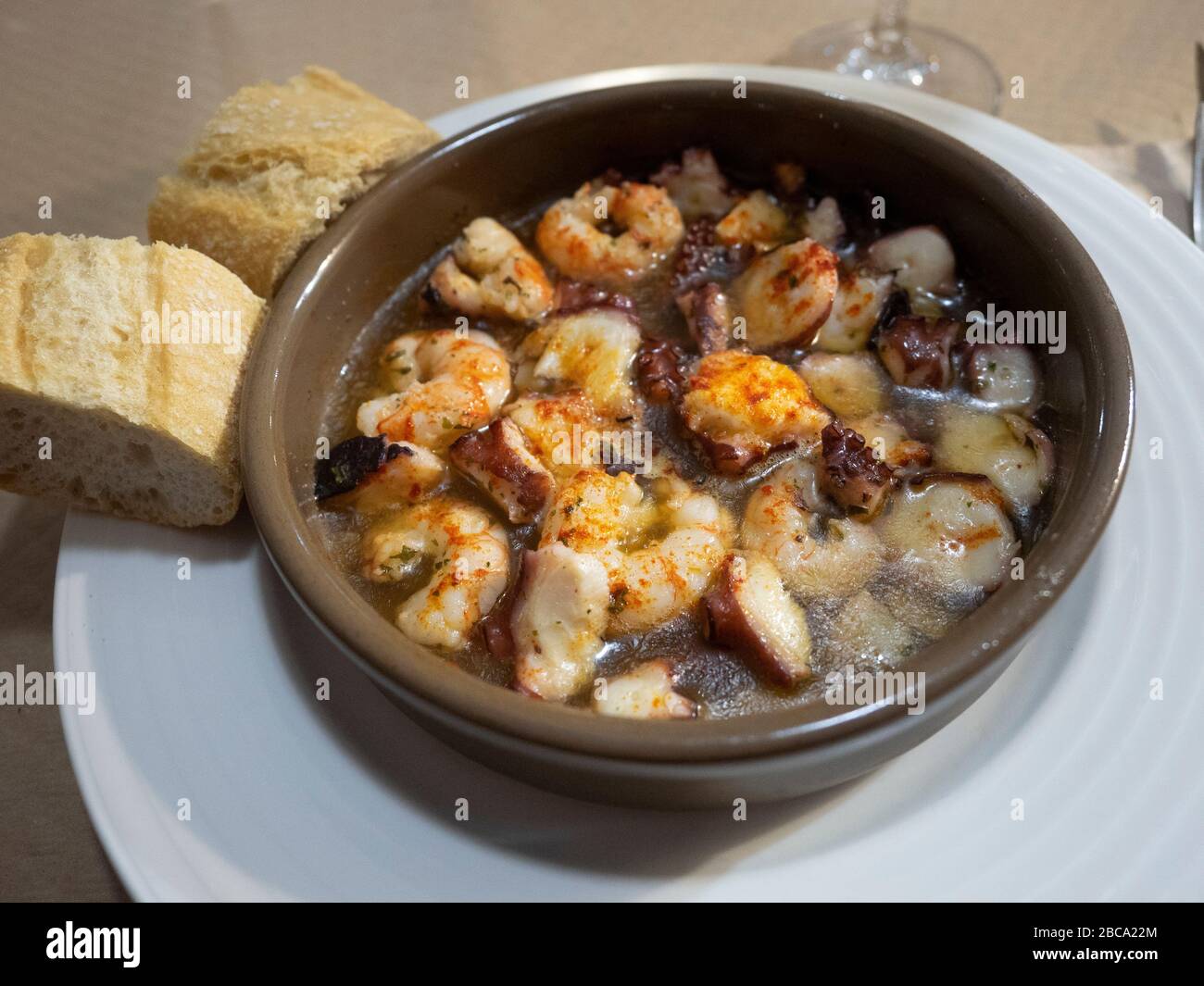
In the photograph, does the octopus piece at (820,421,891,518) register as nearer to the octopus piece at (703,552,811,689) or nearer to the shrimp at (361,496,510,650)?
the octopus piece at (703,552,811,689)

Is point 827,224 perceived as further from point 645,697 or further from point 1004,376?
point 645,697

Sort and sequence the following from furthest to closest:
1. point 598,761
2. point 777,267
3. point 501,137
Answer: point 501,137 < point 777,267 < point 598,761

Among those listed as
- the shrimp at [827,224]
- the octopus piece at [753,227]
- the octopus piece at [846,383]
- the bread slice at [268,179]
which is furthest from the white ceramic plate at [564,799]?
the octopus piece at [753,227]

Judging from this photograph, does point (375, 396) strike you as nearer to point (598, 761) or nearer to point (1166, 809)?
point (598, 761)

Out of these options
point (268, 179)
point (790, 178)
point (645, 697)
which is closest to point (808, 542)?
point (645, 697)
